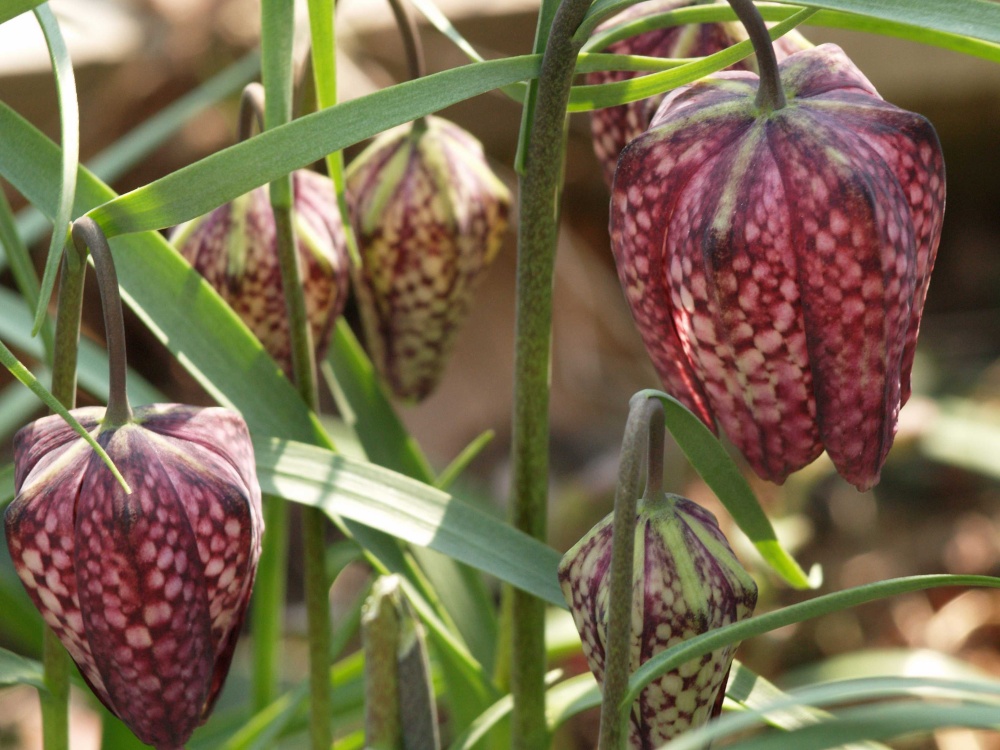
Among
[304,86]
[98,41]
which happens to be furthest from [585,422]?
[304,86]

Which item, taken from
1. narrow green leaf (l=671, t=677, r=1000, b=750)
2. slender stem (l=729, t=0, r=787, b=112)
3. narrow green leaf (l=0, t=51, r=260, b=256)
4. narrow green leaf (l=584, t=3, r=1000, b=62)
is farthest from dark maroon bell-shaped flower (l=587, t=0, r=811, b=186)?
narrow green leaf (l=0, t=51, r=260, b=256)

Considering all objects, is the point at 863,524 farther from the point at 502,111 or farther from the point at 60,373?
the point at 60,373

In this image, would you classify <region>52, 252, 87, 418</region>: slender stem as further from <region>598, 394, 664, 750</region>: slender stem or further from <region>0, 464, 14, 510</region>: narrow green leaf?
<region>598, 394, 664, 750</region>: slender stem

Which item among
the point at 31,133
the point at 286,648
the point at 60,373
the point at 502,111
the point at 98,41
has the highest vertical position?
the point at 98,41

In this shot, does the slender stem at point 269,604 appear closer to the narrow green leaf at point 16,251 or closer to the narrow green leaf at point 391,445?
the narrow green leaf at point 391,445

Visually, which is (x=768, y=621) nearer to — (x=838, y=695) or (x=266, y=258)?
(x=838, y=695)

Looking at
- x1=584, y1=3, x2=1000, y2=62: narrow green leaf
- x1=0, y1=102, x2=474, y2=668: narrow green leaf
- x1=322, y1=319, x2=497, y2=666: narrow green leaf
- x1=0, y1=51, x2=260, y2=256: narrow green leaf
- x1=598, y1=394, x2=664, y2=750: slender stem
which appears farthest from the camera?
x1=0, y1=51, x2=260, y2=256: narrow green leaf

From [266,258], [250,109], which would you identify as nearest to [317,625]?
[266,258]
